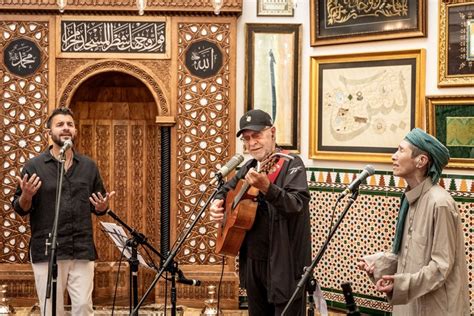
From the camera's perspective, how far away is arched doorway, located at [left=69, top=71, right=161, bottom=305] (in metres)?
7.37

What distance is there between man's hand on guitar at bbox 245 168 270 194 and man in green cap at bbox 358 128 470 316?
0.65 meters

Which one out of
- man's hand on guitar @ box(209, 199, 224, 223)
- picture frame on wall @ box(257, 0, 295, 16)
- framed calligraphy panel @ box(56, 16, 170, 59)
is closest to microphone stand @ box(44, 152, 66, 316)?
man's hand on guitar @ box(209, 199, 224, 223)

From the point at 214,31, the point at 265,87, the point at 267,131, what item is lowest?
the point at 267,131

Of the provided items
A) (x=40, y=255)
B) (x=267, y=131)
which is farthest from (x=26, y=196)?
(x=267, y=131)

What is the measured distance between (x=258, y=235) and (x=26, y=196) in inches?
64.3

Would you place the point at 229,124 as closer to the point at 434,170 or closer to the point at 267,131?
the point at 267,131

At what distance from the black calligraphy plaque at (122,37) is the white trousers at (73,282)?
2.33m

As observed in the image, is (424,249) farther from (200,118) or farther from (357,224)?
(200,118)

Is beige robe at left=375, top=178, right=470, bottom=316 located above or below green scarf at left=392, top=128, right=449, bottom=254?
below

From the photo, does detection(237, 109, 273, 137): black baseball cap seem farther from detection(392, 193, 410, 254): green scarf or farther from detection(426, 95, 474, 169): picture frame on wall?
detection(426, 95, 474, 169): picture frame on wall

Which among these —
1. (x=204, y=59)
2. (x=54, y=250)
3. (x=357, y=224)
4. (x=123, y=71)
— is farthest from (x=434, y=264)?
(x=123, y=71)

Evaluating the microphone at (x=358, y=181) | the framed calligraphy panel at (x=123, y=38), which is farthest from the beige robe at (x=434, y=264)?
the framed calligraphy panel at (x=123, y=38)

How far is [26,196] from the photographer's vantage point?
495cm

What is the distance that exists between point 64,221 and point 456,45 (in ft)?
10.3
